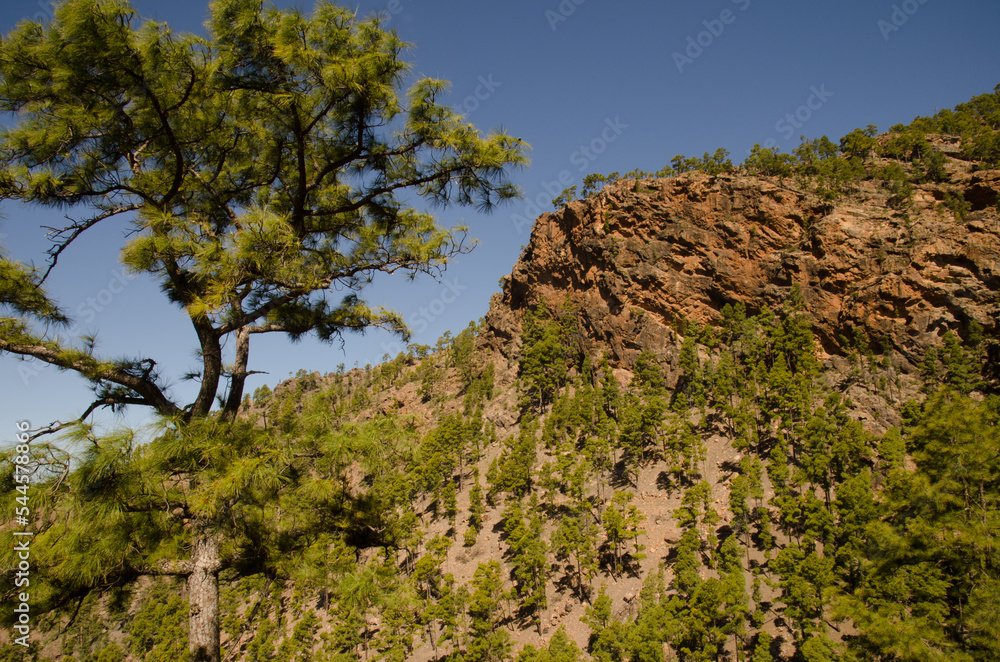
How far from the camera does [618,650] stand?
89.9 ft

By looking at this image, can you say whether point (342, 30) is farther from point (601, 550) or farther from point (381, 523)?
point (601, 550)

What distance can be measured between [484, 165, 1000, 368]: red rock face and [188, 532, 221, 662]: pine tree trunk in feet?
179

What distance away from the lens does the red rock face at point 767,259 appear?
4428cm

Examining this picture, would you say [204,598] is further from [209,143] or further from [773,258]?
[773,258]

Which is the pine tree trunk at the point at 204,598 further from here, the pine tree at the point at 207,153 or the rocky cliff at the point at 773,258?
the rocky cliff at the point at 773,258

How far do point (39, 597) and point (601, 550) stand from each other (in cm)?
3885

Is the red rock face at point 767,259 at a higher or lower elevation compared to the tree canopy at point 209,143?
higher

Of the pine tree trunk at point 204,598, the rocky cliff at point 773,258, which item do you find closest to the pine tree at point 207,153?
the pine tree trunk at point 204,598

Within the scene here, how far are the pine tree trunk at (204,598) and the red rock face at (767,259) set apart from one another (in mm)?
54467

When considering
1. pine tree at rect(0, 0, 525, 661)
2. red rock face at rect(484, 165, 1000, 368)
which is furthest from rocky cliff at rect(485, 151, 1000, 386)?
pine tree at rect(0, 0, 525, 661)

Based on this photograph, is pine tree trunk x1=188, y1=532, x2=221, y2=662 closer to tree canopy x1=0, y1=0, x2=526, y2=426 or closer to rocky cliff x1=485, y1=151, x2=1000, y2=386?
tree canopy x1=0, y1=0, x2=526, y2=426

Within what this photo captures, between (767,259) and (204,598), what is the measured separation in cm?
6206

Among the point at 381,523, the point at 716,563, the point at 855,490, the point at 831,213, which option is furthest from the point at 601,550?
the point at 831,213

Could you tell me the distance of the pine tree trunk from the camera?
2996mm
